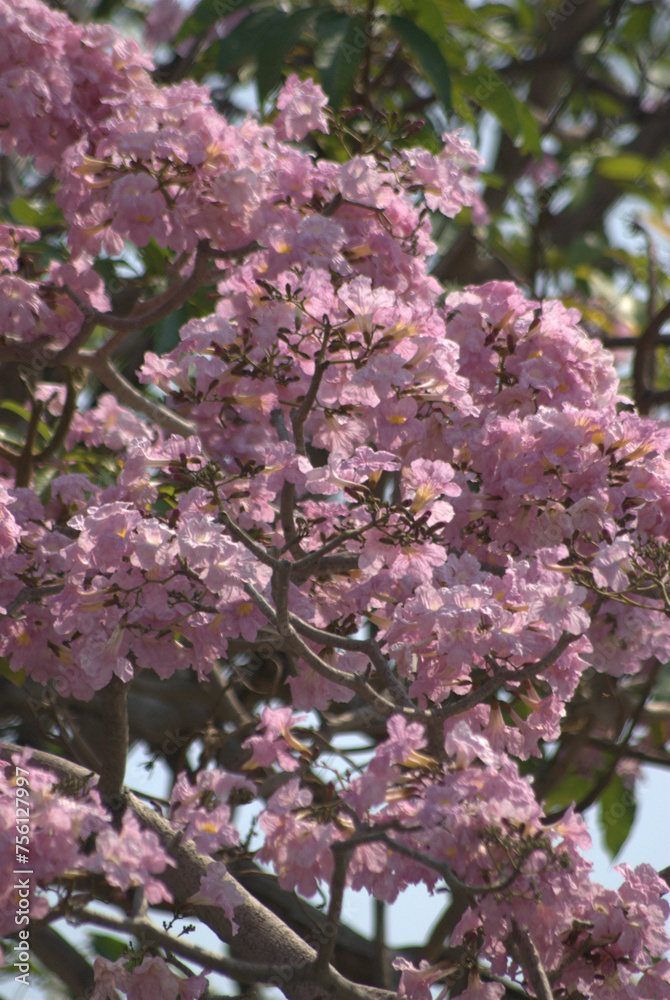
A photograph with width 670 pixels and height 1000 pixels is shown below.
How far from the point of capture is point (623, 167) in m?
3.88

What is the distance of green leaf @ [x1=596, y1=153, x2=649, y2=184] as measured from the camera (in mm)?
3875

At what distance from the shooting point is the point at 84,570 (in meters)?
1.87

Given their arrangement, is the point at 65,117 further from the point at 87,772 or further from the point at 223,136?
the point at 87,772

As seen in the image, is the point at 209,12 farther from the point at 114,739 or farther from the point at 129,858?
the point at 129,858

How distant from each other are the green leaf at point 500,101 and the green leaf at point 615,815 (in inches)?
82.3

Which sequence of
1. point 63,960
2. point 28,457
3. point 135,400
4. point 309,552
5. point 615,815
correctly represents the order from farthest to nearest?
point 615,815 → point 28,457 → point 135,400 → point 63,960 → point 309,552

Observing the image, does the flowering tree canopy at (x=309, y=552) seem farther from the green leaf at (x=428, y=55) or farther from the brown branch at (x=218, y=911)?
the green leaf at (x=428, y=55)

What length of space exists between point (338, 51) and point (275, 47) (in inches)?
6.2

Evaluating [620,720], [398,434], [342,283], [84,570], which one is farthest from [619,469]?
[620,720]

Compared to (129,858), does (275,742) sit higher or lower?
higher

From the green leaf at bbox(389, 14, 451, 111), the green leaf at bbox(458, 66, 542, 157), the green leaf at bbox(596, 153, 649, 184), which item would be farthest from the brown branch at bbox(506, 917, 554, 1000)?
the green leaf at bbox(596, 153, 649, 184)

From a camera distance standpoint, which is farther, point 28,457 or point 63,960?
point 28,457

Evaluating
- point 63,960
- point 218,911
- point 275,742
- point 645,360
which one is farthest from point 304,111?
point 63,960

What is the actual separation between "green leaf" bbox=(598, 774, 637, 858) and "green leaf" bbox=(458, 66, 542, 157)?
2.09m
